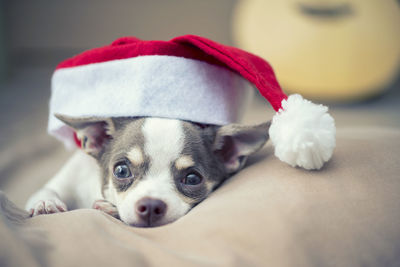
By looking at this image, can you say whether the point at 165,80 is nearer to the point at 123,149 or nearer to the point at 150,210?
the point at 123,149

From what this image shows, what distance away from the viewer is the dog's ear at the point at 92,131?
A: 172cm

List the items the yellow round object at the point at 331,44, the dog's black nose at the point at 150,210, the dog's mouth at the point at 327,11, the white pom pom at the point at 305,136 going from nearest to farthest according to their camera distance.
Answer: the white pom pom at the point at 305,136
the dog's black nose at the point at 150,210
the yellow round object at the point at 331,44
the dog's mouth at the point at 327,11

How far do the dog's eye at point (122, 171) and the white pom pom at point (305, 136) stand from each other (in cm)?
63

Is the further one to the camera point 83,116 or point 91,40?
point 91,40

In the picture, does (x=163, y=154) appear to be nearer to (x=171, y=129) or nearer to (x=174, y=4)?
(x=171, y=129)

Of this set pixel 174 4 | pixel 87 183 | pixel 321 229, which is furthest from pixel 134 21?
pixel 321 229

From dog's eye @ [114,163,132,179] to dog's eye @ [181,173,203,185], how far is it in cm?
23

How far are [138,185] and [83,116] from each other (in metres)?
0.43

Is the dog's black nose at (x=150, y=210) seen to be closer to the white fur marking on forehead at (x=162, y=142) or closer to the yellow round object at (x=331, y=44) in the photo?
the white fur marking on forehead at (x=162, y=142)

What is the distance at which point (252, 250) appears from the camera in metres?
1.12

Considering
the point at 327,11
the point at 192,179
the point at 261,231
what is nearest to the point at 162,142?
the point at 192,179

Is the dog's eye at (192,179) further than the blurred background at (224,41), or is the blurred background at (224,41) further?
the blurred background at (224,41)

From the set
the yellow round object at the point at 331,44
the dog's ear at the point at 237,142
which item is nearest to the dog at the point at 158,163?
the dog's ear at the point at 237,142

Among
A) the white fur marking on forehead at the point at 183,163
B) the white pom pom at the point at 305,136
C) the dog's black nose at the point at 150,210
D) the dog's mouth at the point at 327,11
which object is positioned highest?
the dog's mouth at the point at 327,11
